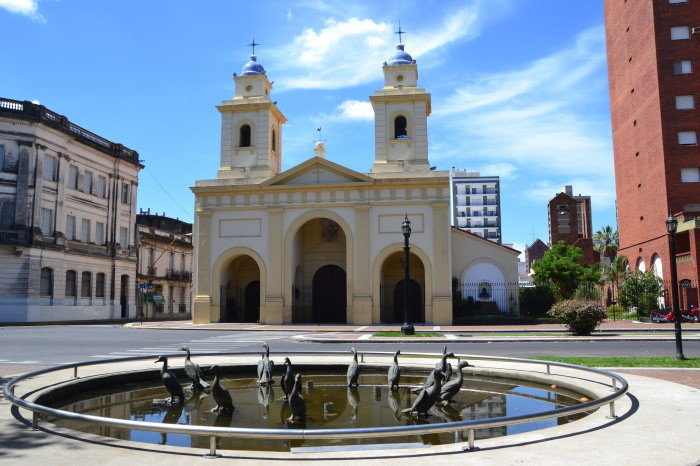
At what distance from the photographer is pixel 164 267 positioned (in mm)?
54094

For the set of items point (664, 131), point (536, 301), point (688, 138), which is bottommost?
point (536, 301)

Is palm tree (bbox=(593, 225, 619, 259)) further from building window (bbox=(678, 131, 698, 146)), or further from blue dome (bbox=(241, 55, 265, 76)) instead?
blue dome (bbox=(241, 55, 265, 76))

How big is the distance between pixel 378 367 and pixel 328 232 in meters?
26.9

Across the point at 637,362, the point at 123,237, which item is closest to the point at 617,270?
the point at 637,362

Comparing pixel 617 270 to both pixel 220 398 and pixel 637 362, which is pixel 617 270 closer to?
pixel 637 362

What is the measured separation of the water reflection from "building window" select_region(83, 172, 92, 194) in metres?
37.4

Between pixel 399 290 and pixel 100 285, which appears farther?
pixel 100 285

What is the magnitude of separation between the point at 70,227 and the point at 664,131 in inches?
1769

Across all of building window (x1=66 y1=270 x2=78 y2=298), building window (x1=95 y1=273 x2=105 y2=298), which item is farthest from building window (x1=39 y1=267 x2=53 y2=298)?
building window (x1=95 y1=273 x2=105 y2=298)

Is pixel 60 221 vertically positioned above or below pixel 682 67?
below

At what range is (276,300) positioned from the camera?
33.9m

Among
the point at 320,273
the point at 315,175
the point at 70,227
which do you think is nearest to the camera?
the point at 315,175

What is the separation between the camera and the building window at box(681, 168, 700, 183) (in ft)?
132

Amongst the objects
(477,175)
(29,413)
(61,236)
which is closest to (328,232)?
(61,236)
